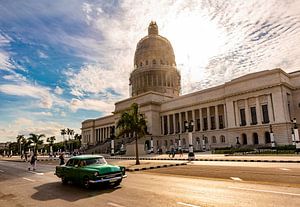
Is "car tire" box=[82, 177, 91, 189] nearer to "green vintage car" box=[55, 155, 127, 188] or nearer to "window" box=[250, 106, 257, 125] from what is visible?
"green vintage car" box=[55, 155, 127, 188]

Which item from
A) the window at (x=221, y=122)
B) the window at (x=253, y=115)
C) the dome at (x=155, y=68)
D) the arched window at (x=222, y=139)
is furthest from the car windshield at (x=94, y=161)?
the dome at (x=155, y=68)

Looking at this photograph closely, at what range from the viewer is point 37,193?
11508 millimetres

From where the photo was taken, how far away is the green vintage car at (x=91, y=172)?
11.6m

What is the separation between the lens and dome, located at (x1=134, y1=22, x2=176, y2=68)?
8844 centimetres

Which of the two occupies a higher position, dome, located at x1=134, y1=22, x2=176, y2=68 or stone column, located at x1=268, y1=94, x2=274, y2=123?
dome, located at x1=134, y1=22, x2=176, y2=68

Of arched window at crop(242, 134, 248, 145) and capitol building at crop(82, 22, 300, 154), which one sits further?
arched window at crop(242, 134, 248, 145)

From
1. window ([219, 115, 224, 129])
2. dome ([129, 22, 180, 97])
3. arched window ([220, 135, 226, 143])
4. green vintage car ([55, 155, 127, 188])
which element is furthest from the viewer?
dome ([129, 22, 180, 97])

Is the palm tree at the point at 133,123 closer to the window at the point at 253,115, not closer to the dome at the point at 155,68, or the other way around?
the window at the point at 253,115

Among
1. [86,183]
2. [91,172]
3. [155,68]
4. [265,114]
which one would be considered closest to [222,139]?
[265,114]

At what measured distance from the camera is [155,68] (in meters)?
86.9

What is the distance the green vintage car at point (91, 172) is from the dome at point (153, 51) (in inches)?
3027

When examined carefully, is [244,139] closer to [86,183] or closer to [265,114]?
[265,114]

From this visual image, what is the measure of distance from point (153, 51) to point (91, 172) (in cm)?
7976

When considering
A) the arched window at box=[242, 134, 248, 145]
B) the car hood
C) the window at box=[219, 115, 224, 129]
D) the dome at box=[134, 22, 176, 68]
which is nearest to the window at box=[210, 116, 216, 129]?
the window at box=[219, 115, 224, 129]
